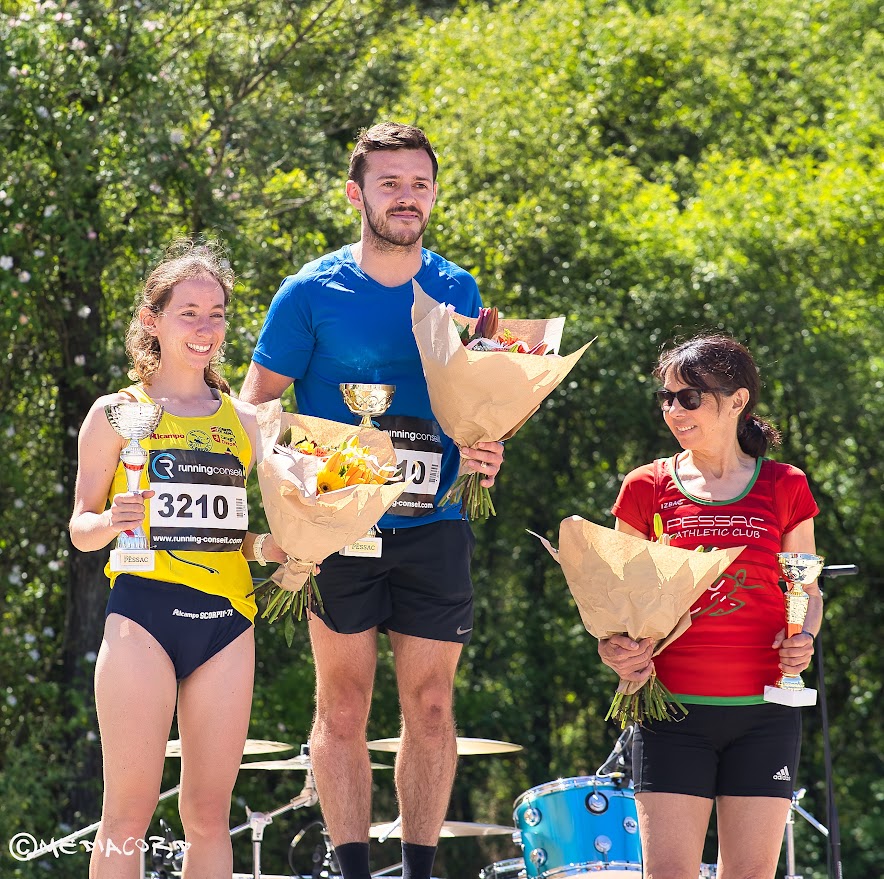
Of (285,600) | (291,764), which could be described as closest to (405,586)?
(285,600)

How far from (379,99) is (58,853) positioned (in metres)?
5.48

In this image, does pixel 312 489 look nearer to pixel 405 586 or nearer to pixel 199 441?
pixel 199 441

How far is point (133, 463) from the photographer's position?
10.5ft

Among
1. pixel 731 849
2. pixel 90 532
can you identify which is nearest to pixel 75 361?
pixel 90 532

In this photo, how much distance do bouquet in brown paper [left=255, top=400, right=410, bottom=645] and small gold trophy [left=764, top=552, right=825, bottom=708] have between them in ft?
3.13

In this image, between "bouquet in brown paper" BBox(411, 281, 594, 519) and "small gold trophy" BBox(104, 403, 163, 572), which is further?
"bouquet in brown paper" BBox(411, 281, 594, 519)

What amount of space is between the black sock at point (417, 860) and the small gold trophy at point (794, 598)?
3.50 feet

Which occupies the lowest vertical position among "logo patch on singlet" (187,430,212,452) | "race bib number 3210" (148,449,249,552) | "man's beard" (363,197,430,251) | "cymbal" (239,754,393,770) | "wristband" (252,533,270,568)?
"cymbal" (239,754,393,770)

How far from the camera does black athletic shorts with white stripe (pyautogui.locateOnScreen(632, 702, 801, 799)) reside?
322cm

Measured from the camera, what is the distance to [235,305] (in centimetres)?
713

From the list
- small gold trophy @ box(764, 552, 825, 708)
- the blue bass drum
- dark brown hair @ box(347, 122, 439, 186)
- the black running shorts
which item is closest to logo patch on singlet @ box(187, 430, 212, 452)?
the black running shorts

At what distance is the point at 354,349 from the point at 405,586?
26.5 inches

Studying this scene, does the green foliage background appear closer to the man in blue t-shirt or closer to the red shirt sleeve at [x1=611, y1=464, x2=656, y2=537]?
the man in blue t-shirt

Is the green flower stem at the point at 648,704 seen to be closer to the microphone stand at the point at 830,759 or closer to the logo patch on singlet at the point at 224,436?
the microphone stand at the point at 830,759
